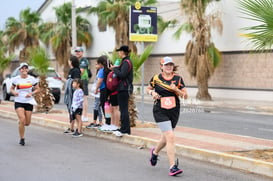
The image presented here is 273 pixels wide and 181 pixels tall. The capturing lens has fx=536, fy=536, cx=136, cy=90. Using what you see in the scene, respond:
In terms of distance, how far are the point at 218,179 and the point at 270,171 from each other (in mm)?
791

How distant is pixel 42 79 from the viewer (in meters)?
17.7

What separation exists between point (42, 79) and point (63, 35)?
21055 mm

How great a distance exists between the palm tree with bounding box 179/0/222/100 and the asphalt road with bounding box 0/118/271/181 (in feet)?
48.0

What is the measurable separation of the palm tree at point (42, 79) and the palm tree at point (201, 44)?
982cm

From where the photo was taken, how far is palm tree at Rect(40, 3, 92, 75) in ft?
126

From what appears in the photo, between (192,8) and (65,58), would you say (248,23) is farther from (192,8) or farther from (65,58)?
(65,58)

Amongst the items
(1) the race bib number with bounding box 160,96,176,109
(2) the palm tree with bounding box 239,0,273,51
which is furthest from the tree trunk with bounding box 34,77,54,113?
(2) the palm tree with bounding box 239,0,273,51

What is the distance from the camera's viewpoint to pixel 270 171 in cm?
788

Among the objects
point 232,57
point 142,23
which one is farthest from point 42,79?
point 232,57

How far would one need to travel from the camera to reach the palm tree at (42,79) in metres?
17.5

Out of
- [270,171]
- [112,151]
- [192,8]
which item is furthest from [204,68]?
[270,171]

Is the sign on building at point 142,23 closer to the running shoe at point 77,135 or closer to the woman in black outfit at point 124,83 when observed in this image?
the woman in black outfit at point 124,83

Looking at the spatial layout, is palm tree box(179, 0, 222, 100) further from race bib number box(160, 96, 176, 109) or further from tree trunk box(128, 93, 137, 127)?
race bib number box(160, 96, 176, 109)

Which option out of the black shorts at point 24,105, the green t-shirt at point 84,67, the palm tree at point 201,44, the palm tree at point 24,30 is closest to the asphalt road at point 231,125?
the green t-shirt at point 84,67
